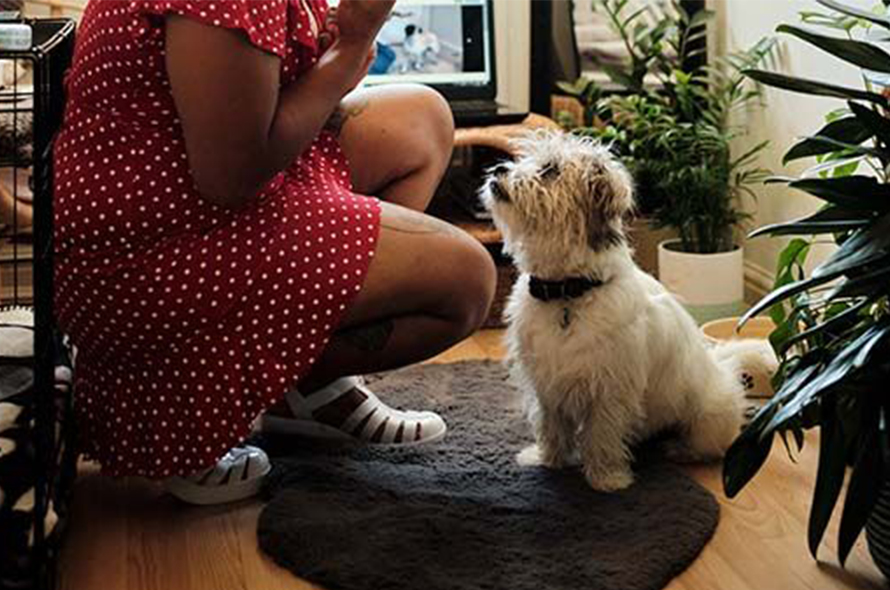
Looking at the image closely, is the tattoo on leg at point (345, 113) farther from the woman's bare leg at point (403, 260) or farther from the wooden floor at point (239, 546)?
the wooden floor at point (239, 546)

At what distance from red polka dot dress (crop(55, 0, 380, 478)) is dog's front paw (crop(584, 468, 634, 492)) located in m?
0.48

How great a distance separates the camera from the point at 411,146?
212 centimetres

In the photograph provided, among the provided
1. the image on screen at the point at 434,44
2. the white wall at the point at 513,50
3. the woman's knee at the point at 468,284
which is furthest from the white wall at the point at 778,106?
the woman's knee at the point at 468,284

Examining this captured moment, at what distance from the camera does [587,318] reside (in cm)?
192

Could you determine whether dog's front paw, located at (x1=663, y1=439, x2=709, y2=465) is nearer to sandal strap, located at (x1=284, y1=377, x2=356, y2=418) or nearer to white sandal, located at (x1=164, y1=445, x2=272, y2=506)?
sandal strap, located at (x1=284, y1=377, x2=356, y2=418)

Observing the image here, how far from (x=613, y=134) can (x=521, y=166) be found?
85 centimetres

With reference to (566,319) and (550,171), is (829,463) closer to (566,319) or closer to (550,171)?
(566,319)

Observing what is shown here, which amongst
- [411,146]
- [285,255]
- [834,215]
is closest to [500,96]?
[411,146]

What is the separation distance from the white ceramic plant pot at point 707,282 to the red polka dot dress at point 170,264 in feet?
3.85

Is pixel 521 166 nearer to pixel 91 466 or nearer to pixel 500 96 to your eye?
pixel 91 466

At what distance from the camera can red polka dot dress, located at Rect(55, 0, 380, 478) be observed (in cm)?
170

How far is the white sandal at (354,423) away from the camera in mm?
2117

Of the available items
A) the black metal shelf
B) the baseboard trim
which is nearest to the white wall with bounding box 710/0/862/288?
the baseboard trim

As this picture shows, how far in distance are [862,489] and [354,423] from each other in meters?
0.94
